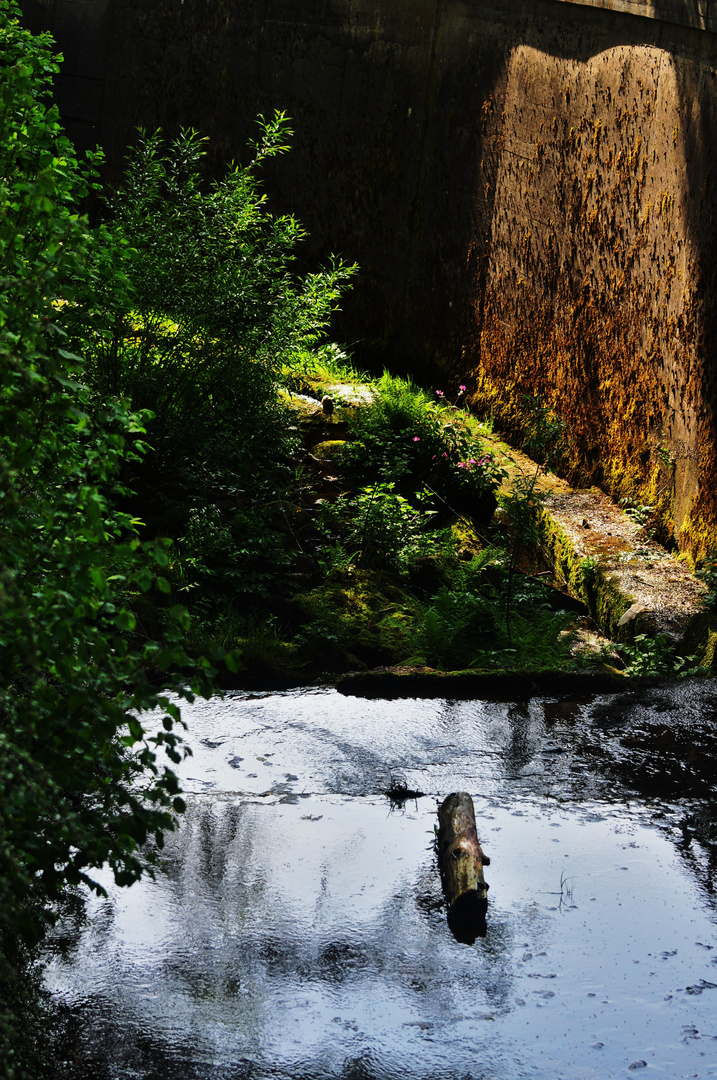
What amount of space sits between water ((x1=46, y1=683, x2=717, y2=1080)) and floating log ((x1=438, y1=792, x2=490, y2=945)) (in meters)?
0.06

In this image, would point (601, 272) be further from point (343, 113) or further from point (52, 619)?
point (52, 619)

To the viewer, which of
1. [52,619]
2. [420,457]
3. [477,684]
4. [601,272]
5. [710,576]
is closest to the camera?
[52,619]

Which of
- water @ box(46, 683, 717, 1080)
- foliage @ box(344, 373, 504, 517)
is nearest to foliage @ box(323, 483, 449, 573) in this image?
foliage @ box(344, 373, 504, 517)

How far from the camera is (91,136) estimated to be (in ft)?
32.5

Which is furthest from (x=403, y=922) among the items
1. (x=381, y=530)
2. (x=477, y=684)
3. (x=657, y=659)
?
(x=381, y=530)

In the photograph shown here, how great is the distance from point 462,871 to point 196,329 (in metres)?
4.32

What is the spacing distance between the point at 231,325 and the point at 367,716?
298 centimetres

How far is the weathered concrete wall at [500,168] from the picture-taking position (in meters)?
7.04

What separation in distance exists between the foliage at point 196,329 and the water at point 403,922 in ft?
8.27

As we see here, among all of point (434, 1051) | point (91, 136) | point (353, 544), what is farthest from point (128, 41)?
point (434, 1051)

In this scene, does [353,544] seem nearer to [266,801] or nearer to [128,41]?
[266,801]

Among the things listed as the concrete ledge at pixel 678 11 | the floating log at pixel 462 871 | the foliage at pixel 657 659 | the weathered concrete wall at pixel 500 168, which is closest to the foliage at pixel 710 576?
the weathered concrete wall at pixel 500 168

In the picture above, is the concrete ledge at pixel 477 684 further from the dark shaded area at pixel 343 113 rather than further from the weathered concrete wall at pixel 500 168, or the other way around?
the dark shaded area at pixel 343 113

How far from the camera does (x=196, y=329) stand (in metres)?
6.57
